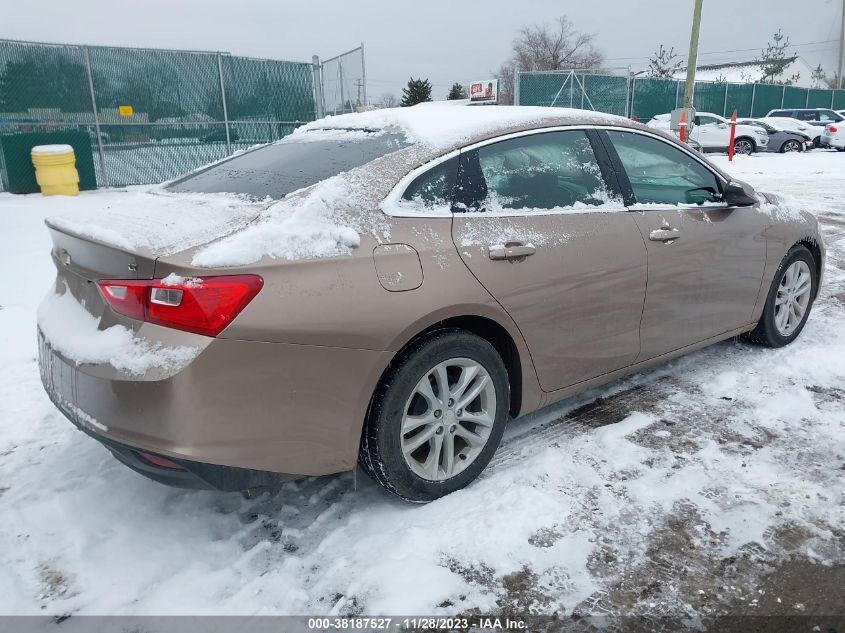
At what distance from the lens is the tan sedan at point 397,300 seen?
2117 mm

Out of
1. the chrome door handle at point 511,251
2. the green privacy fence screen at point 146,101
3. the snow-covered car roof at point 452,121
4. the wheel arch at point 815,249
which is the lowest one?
the wheel arch at point 815,249

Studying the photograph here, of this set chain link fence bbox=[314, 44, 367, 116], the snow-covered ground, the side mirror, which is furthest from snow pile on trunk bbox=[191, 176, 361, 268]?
chain link fence bbox=[314, 44, 367, 116]

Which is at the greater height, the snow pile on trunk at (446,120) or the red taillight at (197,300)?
the snow pile on trunk at (446,120)

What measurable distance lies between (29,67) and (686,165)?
11984 millimetres


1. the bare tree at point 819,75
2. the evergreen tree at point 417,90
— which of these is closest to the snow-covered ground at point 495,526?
the evergreen tree at point 417,90

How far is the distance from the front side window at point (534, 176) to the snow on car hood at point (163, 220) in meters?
0.91

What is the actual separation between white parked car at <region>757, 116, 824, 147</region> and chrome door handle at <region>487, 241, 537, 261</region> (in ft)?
83.5

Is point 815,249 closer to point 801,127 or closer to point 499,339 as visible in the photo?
point 499,339

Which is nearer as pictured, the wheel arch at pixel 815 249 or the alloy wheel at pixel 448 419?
the alloy wheel at pixel 448 419

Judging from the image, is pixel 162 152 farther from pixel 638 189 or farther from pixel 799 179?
pixel 799 179

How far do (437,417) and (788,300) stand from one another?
3061 millimetres

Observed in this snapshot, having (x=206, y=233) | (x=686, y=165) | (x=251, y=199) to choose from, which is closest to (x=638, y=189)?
(x=686, y=165)

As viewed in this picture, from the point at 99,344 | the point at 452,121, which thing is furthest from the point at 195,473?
the point at 452,121

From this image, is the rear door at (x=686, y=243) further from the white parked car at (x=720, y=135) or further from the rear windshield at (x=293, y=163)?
the white parked car at (x=720, y=135)
